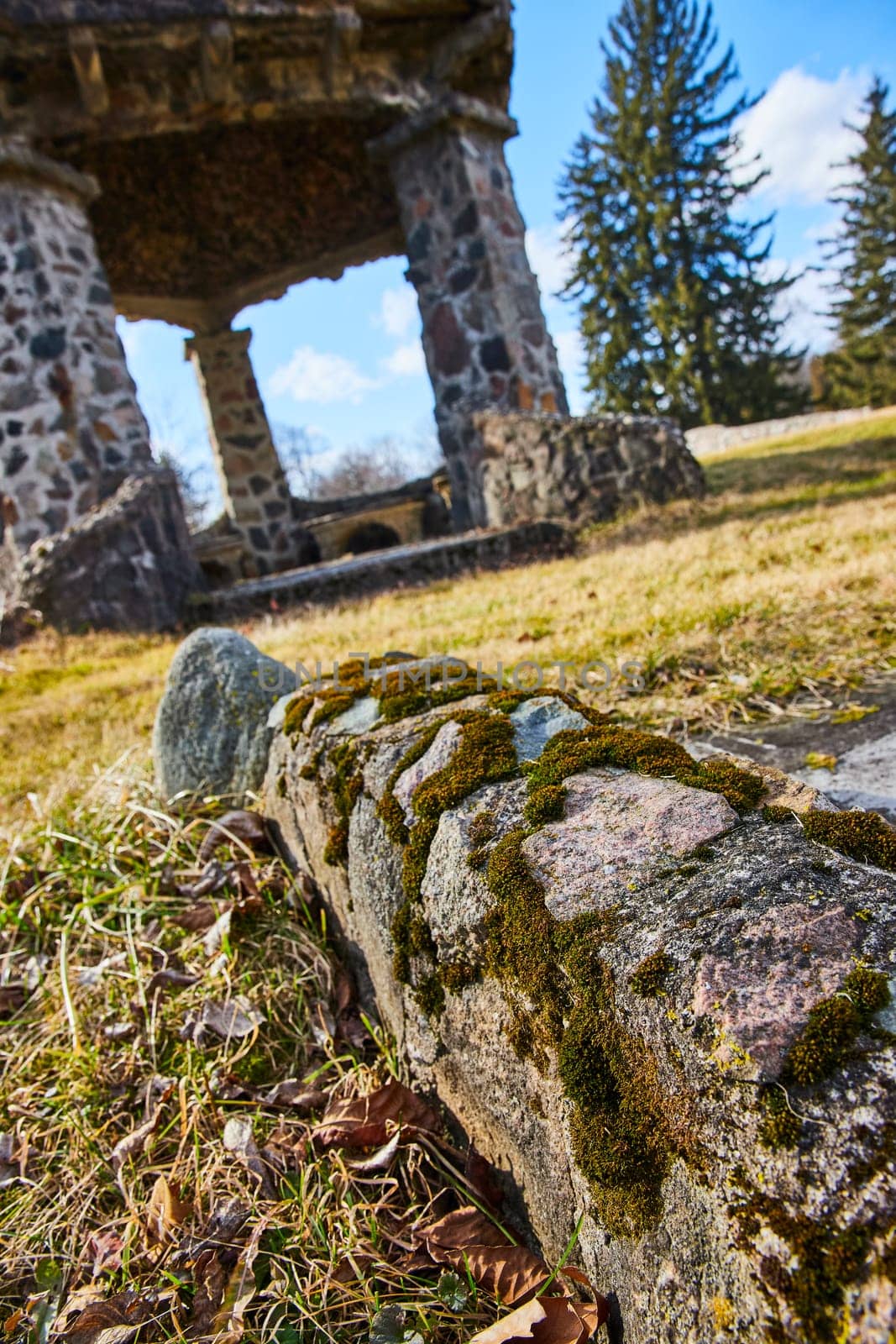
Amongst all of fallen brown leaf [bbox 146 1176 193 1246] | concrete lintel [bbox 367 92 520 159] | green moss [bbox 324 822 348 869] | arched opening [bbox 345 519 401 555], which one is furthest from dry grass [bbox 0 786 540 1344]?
arched opening [bbox 345 519 401 555]

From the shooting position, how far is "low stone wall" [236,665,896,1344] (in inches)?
25.6

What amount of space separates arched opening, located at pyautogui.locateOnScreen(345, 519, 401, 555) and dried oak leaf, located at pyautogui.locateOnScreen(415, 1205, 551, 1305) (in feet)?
35.4

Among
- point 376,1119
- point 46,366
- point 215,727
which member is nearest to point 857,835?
point 376,1119

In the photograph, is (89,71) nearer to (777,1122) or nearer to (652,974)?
(652,974)

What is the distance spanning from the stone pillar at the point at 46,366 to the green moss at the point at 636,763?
5.94 m

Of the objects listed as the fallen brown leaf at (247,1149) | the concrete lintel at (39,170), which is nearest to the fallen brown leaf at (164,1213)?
the fallen brown leaf at (247,1149)

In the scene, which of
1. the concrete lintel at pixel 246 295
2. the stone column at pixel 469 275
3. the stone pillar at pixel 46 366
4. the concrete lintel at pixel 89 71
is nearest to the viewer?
the concrete lintel at pixel 89 71

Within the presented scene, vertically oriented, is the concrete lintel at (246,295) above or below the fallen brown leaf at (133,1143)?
above

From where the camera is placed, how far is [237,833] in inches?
89.4

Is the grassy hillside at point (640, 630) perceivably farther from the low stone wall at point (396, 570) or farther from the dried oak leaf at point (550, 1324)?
the dried oak leaf at point (550, 1324)

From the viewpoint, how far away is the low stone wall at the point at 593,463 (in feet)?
21.5

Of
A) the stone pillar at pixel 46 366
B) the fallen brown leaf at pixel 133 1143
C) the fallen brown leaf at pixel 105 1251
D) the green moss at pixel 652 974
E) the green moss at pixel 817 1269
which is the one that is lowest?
the fallen brown leaf at pixel 105 1251

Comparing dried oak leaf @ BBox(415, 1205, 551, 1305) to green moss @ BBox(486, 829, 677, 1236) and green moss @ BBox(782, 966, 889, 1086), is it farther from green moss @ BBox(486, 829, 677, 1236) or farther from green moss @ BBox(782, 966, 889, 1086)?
green moss @ BBox(782, 966, 889, 1086)

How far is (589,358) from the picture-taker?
2373 centimetres
